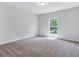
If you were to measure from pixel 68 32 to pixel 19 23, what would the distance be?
3322 millimetres

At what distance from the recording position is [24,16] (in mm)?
6305

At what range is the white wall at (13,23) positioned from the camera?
4594 millimetres

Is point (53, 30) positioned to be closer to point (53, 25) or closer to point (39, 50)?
point (53, 25)

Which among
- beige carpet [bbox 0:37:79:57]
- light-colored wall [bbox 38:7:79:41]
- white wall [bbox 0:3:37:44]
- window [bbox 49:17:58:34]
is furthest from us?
window [bbox 49:17:58:34]

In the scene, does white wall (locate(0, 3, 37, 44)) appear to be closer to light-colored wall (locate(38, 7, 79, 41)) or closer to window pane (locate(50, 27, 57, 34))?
window pane (locate(50, 27, 57, 34))

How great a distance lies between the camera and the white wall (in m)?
4.59

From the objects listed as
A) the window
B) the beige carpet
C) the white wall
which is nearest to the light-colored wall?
the window

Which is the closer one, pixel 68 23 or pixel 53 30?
pixel 68 23

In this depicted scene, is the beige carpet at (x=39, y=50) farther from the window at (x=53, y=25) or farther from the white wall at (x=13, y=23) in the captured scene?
the window at (x=53, y=25)

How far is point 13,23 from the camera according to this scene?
5.24 m

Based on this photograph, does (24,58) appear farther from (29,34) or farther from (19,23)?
(29,34)

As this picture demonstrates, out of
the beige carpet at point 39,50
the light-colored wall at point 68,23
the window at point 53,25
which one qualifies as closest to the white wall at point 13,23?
the beige carpet at point 39,50

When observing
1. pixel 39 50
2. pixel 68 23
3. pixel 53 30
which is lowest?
pixel 39 50

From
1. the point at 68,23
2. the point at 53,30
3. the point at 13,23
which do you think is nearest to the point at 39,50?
the point at 13,23
